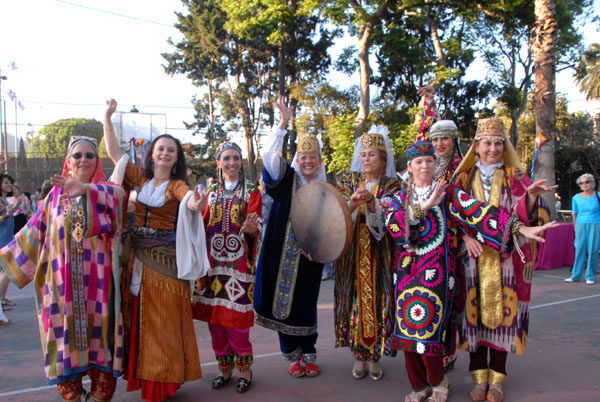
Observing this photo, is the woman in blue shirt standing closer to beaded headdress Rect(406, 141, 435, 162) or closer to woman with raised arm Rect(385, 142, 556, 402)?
woman with raised arm Rect(385, 142, 556, 402)

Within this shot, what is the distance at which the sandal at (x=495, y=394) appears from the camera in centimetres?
321

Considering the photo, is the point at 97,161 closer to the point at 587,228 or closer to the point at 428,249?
the point at 428,249

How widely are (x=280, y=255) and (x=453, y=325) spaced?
144cm

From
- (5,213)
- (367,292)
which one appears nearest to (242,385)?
(367,292)

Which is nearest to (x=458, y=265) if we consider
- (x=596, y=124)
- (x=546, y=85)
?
(x=546, y=85)

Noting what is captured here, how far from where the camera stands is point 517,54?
23891mm

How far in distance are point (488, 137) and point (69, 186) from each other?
2861mm

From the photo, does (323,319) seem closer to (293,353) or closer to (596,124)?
(293,353)

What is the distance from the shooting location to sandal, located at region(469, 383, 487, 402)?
325cm

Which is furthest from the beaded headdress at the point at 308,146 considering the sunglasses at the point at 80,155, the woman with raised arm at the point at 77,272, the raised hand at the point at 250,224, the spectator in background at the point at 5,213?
the spectator in background at the point at 5,213

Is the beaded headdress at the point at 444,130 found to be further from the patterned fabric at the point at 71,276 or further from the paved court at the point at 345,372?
the patterned fabric at the point at 71,276

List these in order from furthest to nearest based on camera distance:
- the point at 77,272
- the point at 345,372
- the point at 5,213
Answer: the point at 5,213
the point at 345,372
the point at 77,272

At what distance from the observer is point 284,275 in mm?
3727

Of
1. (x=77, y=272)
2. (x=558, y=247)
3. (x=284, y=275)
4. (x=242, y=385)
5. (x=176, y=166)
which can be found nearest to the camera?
(x=77, y=272)
